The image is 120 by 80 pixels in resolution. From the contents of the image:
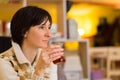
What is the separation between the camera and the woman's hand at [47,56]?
4.07 feet

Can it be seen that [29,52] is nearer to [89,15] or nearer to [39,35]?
[39,35]

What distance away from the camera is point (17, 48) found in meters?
1.37

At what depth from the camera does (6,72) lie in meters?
1.32

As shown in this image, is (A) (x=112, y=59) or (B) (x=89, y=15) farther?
(B) (x=89, y=15)

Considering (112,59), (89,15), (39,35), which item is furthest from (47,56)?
(89,15)

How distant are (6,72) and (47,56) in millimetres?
232

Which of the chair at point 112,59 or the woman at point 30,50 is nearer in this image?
the woman at point 30,50

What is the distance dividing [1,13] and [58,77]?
0.92 metres

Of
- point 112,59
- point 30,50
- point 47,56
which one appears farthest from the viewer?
point 112,59

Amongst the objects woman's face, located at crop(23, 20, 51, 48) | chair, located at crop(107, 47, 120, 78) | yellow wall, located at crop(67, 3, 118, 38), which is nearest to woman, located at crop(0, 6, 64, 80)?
woman's face, located at crop(23, 20, 51, 48)

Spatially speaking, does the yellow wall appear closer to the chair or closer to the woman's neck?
the chair

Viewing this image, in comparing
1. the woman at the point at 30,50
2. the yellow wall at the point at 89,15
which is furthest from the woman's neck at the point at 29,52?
the yellow wall at the point at 89,15

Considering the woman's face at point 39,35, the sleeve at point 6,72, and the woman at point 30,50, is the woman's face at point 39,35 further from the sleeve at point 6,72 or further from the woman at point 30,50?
the sleeve at point 6,72

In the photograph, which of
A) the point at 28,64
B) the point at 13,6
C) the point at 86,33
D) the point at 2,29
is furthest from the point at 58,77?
the point at 86,33
